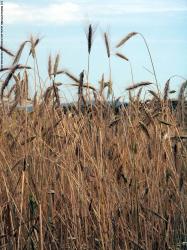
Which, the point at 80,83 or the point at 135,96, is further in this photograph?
the point at 135,96

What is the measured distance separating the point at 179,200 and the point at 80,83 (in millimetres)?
750

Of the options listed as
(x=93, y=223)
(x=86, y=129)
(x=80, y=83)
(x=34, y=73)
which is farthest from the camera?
(x=86, y=129)

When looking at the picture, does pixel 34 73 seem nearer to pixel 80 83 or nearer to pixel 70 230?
pixel 80 83

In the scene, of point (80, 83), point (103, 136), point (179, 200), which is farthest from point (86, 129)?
point (179, 200)

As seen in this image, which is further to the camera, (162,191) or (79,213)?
(162,191)

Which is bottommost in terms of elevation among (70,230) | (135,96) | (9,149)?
(70,230)

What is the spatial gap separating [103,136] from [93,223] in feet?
1.88

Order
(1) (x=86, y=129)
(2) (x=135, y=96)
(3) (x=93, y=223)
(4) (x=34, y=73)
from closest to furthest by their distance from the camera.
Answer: (3) (x=93, y=223) < (4) (x=34, y=73) < (1) (x=86, y=129) < (2) (x=135, y=96)

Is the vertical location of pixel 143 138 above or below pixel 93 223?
above

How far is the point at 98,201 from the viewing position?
2906 mm

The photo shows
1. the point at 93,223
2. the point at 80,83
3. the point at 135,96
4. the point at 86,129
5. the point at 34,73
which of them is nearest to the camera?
the point at 93,223

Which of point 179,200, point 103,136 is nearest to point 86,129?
point 103,136

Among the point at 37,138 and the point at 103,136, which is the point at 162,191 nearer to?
the point at 103,136

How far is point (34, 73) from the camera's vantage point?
329 cm
